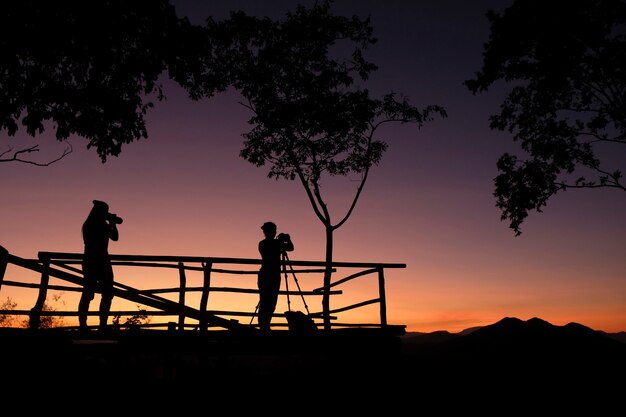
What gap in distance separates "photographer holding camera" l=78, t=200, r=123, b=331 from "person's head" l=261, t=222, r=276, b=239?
2.79 m

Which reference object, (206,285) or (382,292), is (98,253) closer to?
(206,285)

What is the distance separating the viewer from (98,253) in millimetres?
9977

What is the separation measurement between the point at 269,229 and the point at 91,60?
6.88m

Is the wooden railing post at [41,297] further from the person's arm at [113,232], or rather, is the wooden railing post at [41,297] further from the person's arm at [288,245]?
the person's arm at [288,245]

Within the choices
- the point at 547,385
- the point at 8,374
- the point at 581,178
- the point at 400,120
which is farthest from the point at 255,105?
the point at 8,374

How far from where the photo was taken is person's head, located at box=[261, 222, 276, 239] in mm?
11258

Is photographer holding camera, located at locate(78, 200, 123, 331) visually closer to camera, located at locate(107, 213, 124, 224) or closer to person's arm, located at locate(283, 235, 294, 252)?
camera, located at locate(107, 213, 124, 224)

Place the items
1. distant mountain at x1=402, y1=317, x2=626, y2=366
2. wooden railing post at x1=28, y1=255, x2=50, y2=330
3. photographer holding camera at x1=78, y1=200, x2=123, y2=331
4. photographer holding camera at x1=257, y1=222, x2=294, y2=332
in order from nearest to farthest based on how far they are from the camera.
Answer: wooden railing post at x1=28, y1=255, x2=50, y2=330 → photographer holding camera at x1=78, y1=200, x2=123, y2=331 → photographer holding camera at x1=257, y1=222, x2=294, y2=332 → distant mountain at x1=402, y1=317, x2=626, y2=366

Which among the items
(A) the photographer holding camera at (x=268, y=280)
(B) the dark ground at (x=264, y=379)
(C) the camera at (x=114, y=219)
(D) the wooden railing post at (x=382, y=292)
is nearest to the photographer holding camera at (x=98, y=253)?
(C) the camera at (x=114, y=219)

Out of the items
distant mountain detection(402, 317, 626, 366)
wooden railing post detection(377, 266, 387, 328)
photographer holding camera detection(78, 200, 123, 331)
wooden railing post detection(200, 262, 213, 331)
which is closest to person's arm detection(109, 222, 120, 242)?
photographer holding camera detection(78, 200, 123, 331)

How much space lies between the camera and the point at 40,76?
13.7m

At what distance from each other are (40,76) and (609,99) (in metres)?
19.4

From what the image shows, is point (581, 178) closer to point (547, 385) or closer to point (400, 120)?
point (400, 120)

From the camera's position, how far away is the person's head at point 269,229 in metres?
11.3
